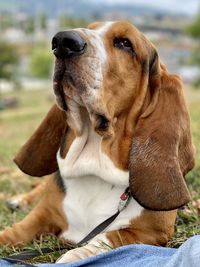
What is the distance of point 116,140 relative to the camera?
3.87 m

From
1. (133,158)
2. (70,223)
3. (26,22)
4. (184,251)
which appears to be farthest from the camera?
(26,22)

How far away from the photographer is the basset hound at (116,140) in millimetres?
3604

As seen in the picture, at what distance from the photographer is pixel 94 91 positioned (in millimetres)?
3584

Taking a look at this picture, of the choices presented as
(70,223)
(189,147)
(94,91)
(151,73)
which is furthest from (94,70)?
(70,223)

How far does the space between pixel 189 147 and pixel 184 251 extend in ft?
2.89

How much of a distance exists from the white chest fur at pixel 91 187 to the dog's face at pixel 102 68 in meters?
0.21

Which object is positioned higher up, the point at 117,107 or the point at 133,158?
the point at 117,107

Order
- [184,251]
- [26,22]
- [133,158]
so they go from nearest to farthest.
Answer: [184,251], [133,158], [26,22]

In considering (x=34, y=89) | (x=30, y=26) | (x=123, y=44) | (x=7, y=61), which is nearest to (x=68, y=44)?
(x=123, y=44)

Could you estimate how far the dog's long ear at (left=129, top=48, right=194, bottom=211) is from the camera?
3.66m

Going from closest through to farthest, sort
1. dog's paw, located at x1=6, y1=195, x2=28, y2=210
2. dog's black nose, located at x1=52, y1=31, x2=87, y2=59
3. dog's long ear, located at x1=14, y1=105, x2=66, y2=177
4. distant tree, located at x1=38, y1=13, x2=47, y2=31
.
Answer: dog's black nose, located at x1=52, y1=31, x2=87, y2=59 → dog's long ear, located at x1=14, y1=105, x2=66, y2=177 → dog's paw, located at x1=6, y1=195, x2=28, y2=210 → distant tree, located at x1=38, y1=13, x2=47, y2=31

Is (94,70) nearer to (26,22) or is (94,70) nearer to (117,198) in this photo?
(117,198)

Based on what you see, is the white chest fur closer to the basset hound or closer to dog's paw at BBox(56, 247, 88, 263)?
the basset hound

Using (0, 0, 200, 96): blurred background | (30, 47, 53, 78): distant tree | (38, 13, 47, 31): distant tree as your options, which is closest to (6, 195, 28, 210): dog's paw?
(0, 0, 200, 96): blurred background
